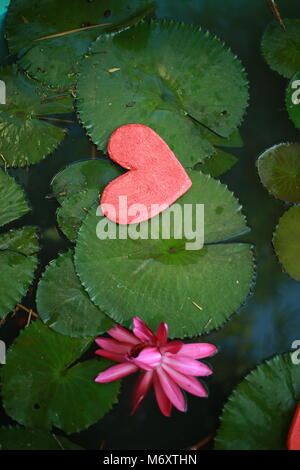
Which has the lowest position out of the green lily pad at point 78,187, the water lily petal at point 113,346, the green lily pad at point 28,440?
the green lily pad at point 28,440

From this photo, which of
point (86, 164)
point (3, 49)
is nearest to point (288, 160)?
point (86, 164)

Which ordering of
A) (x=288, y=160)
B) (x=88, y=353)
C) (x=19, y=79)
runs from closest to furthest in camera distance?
(x=88, y=353)
(x=288, y=160)
(x=19, y=79)

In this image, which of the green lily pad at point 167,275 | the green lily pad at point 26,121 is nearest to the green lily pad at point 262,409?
the green lily pad at point 167,275

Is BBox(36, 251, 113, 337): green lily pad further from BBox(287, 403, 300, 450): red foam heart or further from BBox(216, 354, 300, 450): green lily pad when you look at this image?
BBox(287, 403, 300, 450): red foam heart

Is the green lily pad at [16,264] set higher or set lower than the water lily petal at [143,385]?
higher

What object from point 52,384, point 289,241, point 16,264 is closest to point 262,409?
point 289,241

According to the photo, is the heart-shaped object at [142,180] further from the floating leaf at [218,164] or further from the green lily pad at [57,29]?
the green lily pad at [57,29]

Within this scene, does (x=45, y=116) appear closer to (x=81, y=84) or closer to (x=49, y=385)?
(x=81, y=84)
